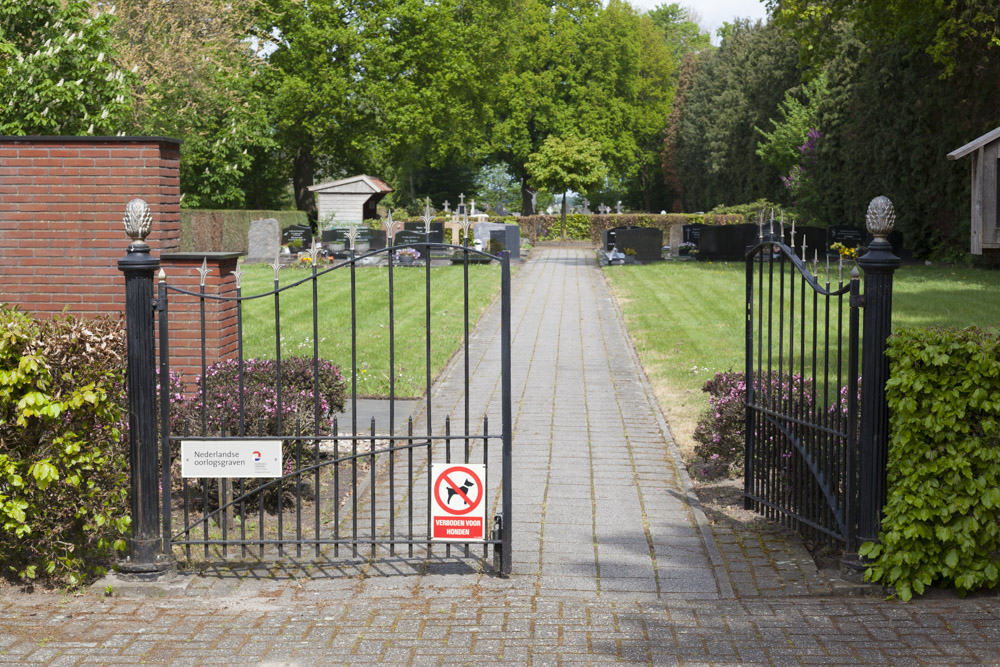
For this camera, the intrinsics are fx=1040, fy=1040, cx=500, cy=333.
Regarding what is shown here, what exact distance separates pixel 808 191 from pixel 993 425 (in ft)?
114

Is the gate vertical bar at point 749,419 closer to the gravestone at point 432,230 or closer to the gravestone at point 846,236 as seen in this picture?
the gravestone at point 432,230

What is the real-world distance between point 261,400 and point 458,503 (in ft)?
7.26

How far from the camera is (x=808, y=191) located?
3825 cm

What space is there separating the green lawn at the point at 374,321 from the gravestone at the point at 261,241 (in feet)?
16.9

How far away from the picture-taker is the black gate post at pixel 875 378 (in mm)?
5539

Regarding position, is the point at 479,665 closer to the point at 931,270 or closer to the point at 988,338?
the point at 988,338

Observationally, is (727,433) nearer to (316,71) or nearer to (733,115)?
(316,71)

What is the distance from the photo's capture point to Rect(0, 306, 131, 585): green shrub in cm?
532

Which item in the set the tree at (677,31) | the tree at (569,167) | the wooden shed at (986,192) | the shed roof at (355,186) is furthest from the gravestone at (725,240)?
the tree at (677,31)

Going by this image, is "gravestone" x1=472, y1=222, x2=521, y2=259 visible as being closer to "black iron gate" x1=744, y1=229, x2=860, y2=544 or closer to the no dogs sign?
"black iron gate" x1=744, y1=229, x2=860, y2=544

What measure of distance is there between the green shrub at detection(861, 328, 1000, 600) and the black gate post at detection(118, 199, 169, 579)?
3.91 m

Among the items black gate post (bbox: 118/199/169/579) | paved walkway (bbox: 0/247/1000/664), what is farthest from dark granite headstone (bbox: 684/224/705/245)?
black gate post (bbox: 118/199/169/579)

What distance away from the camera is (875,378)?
5551mm

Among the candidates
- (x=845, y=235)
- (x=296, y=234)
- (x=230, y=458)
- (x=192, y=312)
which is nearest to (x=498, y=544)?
(x=230, y=458)
